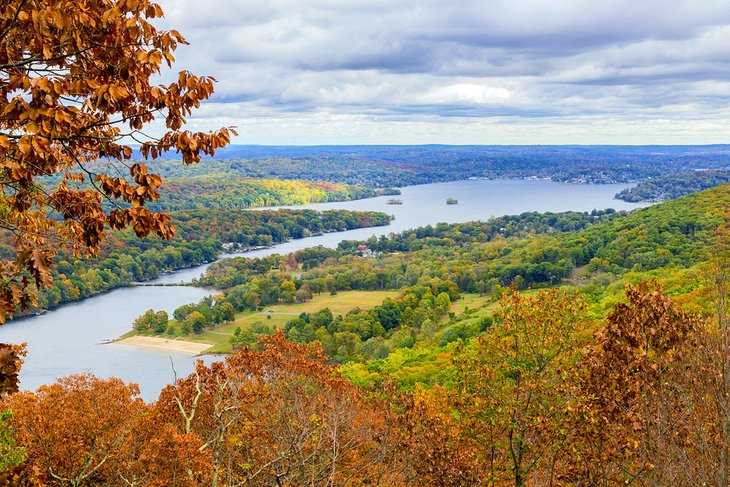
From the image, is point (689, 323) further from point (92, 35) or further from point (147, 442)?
point (147, 442)

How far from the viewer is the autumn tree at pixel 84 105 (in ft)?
12.1

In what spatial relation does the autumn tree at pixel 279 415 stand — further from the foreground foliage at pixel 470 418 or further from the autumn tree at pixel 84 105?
the autumn tree at pixel 84 105

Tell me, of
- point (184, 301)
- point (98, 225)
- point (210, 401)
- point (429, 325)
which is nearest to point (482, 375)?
point (210, 401)

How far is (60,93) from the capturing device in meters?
3.70

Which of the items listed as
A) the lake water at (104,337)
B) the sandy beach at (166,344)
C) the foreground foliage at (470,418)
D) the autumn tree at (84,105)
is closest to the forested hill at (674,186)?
the lake water at (104,337)

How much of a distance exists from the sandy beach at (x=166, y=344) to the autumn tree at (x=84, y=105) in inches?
2324

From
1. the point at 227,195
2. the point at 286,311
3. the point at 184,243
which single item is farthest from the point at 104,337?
the point at 227,195

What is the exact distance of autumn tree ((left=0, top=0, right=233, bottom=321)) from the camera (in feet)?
12.1

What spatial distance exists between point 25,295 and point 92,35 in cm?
192

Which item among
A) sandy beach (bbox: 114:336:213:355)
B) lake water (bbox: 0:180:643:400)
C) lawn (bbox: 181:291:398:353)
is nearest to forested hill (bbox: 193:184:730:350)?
lawn (bbox: 181:291:398:353)

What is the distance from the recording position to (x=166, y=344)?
63.0m

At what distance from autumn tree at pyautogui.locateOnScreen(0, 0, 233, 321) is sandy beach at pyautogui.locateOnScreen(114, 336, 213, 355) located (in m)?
59.0

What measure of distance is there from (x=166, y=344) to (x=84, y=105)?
62.6m

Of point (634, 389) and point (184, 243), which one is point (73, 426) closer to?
point (634, 389)
